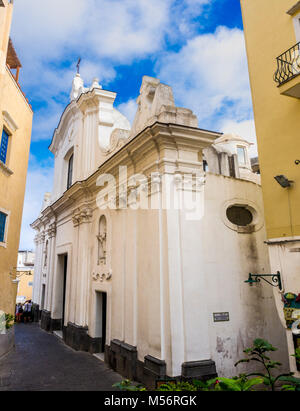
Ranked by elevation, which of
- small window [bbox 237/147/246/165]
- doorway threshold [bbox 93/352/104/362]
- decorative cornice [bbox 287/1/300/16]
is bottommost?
doorway threshold [bbox 93/352/104/362]

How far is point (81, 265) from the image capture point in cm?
1232

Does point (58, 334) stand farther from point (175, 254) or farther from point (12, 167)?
point (175, 254)

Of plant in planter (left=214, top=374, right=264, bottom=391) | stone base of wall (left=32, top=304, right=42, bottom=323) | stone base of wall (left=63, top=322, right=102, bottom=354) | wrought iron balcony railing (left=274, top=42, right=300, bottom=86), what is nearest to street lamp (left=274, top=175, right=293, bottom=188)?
wrought iron balcony railing (left=274, top=42, right=300, bottom=86)

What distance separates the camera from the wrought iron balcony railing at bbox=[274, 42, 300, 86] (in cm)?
589

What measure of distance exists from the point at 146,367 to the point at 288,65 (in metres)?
7.08

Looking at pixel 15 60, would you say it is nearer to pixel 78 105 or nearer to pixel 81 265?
pixel 78 105

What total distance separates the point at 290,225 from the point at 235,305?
9.11 ft

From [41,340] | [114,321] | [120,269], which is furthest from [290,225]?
[41,340]

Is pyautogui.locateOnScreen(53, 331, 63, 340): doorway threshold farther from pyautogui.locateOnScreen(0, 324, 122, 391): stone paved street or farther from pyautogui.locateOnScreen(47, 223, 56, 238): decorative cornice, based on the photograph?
pyautogui.locateOnScreen(47, 223, 56, 238): decorative cornice

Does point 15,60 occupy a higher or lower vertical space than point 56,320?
higher

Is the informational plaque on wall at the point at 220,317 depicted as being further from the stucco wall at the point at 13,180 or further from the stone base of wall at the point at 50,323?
the stone base of wall at the point at 50,323

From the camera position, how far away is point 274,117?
6562 mm

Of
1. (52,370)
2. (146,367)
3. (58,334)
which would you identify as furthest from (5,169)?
(58,334)

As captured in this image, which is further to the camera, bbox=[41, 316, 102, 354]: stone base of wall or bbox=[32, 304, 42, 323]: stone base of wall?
bbox=[32, 304, 42, 323]: stone base of wall
